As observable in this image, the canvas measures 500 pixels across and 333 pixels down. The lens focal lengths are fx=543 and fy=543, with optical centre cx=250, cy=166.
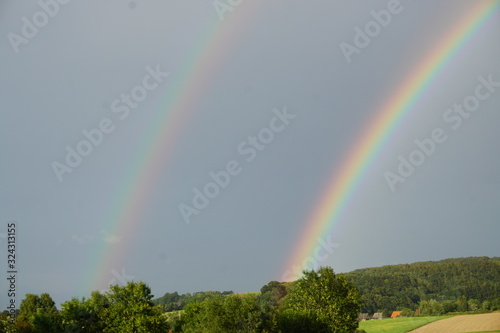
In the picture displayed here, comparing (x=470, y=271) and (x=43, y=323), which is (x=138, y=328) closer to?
(x=43, y=323)

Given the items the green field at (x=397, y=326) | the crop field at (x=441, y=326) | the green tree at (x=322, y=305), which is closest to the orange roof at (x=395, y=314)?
the green field at (x=397, y=326)

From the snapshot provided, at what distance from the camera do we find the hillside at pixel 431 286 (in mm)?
170000

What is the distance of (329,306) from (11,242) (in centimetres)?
3738

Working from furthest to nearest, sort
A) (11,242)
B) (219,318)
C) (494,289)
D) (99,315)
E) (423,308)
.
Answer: (494,289)
(423,308)
(99,315)
(219,318)
(11,242)

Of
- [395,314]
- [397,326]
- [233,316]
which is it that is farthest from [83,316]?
[395,314]

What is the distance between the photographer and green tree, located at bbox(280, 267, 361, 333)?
61.8 m

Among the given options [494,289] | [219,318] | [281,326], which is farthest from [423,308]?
[219,318]

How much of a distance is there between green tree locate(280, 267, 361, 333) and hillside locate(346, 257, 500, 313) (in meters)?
104

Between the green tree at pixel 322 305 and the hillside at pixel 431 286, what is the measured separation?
104 m

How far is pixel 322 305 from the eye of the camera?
2584 inches

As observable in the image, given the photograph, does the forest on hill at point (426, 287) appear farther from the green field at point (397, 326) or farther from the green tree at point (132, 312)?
the green tree at point (132, 312)

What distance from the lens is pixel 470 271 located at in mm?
186500

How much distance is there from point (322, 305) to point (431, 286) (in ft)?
433

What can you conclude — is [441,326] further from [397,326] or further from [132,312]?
[132,312]
